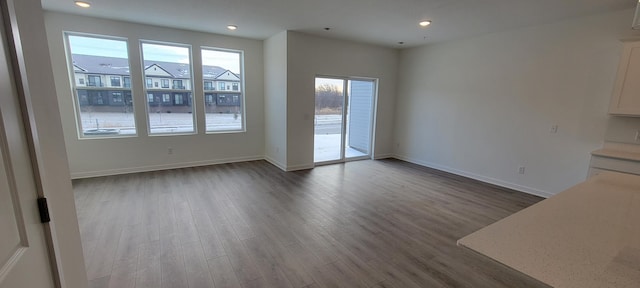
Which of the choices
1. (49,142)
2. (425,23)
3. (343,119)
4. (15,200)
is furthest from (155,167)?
(425,23)

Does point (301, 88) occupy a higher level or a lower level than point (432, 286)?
higher

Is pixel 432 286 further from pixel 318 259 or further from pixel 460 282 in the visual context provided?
pixel 318 259

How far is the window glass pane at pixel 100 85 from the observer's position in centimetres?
428

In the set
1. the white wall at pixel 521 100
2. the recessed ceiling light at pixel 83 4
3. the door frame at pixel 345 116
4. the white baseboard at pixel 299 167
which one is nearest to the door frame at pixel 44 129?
the recessed ceiling light at pixel 83 4

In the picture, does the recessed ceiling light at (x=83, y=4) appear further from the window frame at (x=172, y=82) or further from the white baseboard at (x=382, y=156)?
the white baseboard at (x=382, y=156)

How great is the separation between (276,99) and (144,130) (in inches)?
98.1

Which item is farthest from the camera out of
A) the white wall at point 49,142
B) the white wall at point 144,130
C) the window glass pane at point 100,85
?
the window glass pane at point 100,85

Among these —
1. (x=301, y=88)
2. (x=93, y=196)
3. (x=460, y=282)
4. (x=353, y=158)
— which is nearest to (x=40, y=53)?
(x=460, y=282)

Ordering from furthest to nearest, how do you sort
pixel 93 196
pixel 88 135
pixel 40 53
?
pixel 88 135, pixel 93 196, pixel 40 53

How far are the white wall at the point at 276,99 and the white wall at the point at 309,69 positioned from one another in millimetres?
114

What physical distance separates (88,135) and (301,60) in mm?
3910

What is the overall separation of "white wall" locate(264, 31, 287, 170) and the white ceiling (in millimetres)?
434

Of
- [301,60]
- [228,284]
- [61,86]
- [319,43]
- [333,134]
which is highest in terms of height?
[319,43]

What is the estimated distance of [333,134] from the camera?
236 inches
